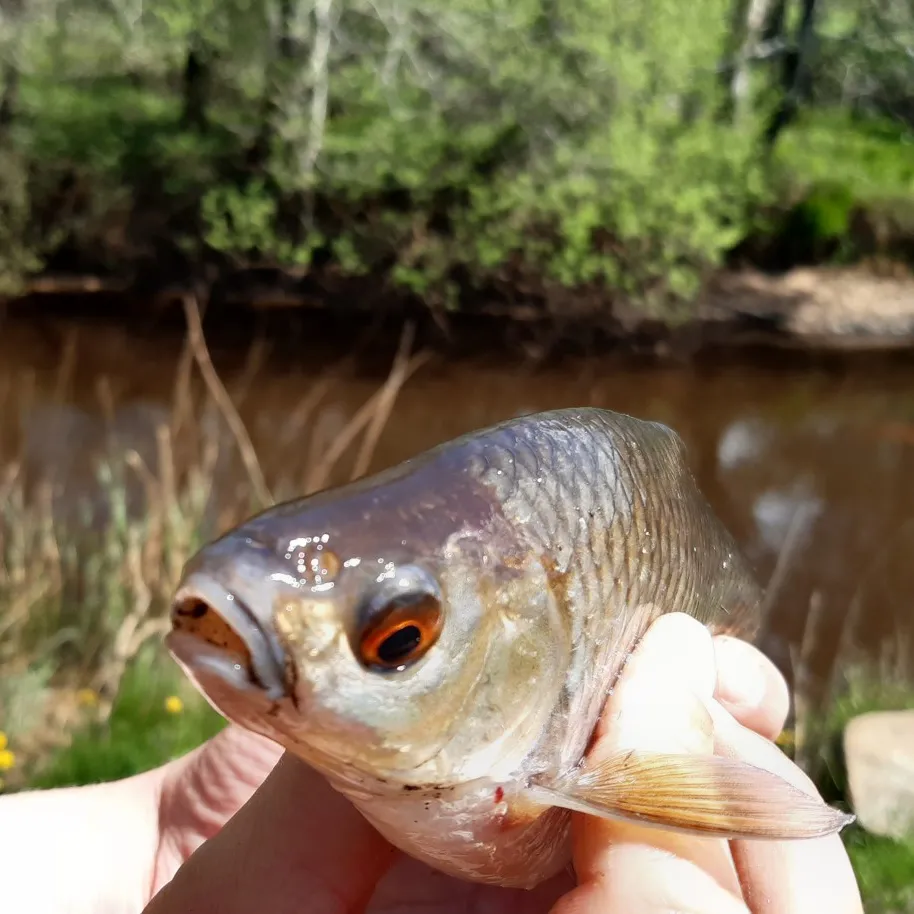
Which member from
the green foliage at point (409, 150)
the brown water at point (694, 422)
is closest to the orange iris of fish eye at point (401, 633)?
the brown water at point (694, 422)

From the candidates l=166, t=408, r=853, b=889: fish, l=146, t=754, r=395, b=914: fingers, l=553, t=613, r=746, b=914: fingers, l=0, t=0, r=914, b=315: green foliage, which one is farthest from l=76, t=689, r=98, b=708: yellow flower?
l=0, t=0, r=914, b=315: green foliage

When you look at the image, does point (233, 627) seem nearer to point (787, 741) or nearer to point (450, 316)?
point (787, 741)

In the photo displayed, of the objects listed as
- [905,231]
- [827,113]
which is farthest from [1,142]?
[827,113]

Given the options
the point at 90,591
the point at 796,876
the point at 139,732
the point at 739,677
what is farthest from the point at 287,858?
the point at 90,591

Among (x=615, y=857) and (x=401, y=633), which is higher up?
(x=401, y=633)

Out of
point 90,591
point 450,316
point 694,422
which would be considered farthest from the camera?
point 450,316
